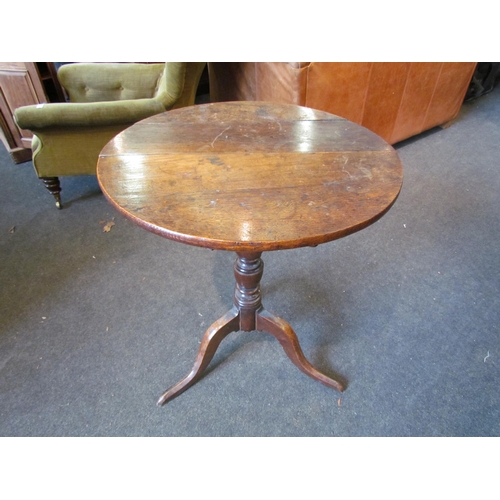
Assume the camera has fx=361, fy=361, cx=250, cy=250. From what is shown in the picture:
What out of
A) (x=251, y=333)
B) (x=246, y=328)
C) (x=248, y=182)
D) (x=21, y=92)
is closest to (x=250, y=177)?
(x=248, y=182)

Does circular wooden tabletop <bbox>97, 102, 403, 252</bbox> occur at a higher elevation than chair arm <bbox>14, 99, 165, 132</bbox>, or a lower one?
higher

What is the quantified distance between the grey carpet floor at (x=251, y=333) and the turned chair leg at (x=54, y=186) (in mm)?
64

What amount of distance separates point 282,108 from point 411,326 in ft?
3.14

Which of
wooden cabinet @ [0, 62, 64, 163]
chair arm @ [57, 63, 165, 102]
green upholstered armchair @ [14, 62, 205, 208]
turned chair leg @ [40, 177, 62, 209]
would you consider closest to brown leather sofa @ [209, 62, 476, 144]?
green upholstered armchair @ [14, 62, 205, 208]

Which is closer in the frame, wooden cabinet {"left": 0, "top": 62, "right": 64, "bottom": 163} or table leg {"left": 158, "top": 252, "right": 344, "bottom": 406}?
table leg {"left": 158, "top": 252, "right": 344, "bottom": 406}

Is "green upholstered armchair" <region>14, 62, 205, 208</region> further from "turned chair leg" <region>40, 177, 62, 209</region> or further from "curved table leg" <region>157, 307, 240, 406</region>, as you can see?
"curved table leg" <region>157, 307, 240, 406</region>

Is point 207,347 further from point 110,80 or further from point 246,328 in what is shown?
point 110,80

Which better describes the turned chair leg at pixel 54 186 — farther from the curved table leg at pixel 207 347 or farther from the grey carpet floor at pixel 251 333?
the curved table leg at pixel 207 347

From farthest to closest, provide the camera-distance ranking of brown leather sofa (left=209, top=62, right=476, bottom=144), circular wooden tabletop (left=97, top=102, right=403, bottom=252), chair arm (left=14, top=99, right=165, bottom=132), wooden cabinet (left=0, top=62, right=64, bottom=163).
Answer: wooden cabinet (left=0, top=62, right=64, bottom=163)
brown leather sofa (left=209, top=62, right=476, bottom=144)
chair arm (left=14, top=99, right=165, bottom=132)
circular wooden tabletop (left=97, top=102, right=403, bottom=252)

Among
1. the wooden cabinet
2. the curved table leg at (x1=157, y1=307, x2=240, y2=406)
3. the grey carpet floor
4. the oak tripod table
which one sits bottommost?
the grey carpet floor

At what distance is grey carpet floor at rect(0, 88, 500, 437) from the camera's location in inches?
45.4

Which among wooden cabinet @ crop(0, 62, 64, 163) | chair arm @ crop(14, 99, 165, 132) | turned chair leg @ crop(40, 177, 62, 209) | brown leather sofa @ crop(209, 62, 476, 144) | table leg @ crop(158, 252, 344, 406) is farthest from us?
wooden cabinet @ crop(0, 62, 64, 163)

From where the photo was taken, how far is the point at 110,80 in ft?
6.40

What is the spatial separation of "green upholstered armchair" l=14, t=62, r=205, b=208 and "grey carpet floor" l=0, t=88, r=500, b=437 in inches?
12.7
